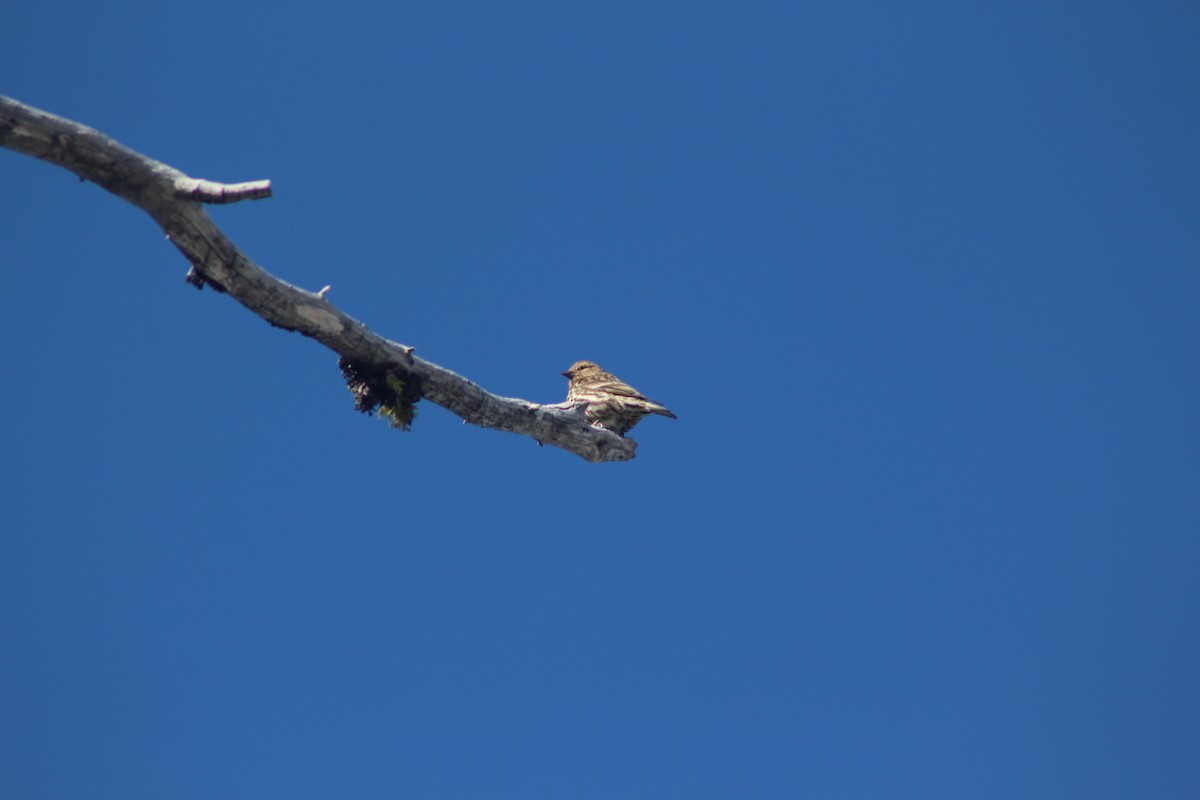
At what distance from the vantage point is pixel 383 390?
7770 mm

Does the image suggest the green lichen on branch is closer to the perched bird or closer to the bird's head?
the perched bird

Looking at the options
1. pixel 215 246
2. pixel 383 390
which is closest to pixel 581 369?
pixel 383 390

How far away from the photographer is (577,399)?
9.70m

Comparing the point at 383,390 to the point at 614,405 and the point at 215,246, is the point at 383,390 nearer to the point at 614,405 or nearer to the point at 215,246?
the point at 215,246

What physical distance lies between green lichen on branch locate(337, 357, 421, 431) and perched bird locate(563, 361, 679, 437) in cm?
204

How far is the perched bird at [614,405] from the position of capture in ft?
31.8

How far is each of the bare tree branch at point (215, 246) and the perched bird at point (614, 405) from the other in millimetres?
1630

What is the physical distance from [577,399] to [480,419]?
1.58m

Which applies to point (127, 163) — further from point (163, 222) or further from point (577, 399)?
point (577, 399)

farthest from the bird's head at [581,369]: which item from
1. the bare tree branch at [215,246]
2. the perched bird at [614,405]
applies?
the bare tree branch at [215,246]

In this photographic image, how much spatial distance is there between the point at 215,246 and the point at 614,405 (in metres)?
4.31

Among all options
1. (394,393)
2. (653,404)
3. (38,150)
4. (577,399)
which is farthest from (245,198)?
(653,404)

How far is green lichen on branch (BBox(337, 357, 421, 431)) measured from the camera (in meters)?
7.71

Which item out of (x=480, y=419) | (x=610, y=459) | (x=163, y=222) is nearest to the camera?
(x=163, y=222)
